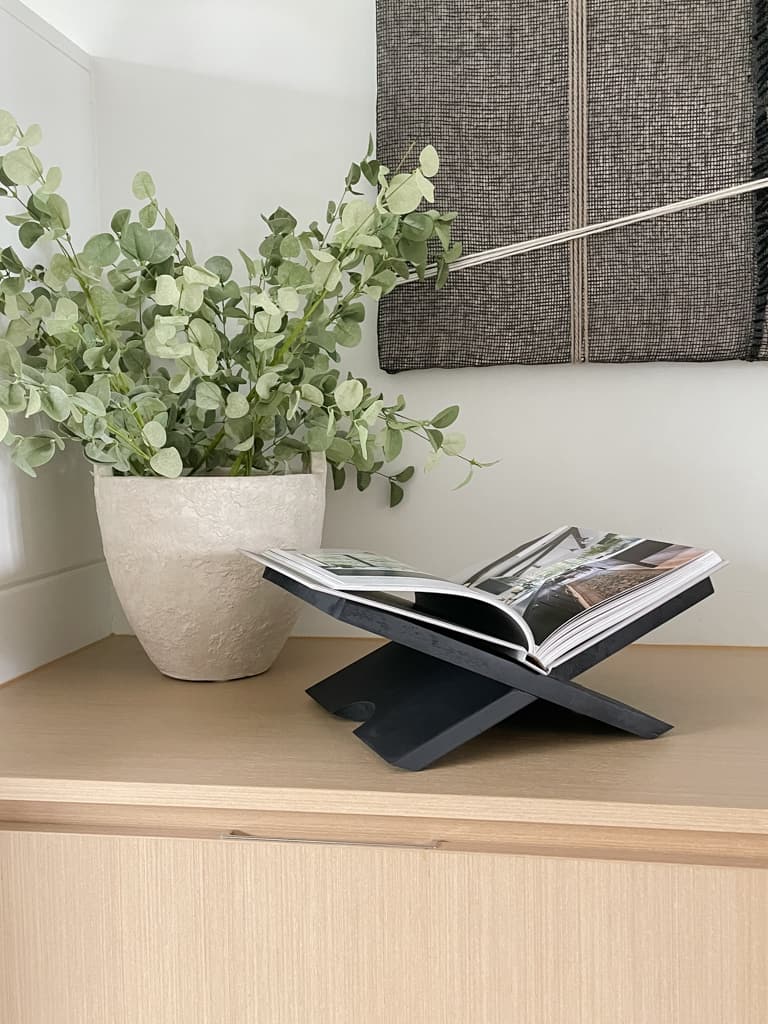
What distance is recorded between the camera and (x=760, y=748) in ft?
2.46

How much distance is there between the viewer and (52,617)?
1096 millimetres

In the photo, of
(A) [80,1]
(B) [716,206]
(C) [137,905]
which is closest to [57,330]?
(C) [137,905]

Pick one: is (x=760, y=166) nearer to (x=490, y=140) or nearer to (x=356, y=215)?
(x=490, y=140)

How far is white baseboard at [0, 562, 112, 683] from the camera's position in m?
1.00

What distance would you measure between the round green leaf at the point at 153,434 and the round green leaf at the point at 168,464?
0.5 inches

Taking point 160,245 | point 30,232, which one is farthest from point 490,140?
point 30,232

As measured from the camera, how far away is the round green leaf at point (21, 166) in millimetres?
814

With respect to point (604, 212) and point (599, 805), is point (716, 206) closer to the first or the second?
point (604, 212)

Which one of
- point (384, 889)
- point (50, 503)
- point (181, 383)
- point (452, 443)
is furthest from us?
point (50, 503)

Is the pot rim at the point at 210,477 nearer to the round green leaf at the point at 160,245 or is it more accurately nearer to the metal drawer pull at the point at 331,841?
the round green leaf at the point at 160,245

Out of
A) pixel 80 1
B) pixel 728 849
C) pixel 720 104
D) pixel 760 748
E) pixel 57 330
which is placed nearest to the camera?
pixel 728 849

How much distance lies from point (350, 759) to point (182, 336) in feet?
1.49

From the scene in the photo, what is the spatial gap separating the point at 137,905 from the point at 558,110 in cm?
93

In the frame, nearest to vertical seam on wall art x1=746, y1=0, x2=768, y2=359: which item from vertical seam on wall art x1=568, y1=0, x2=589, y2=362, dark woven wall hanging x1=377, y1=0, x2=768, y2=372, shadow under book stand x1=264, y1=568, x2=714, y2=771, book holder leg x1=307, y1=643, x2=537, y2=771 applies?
dark woven wall hanging x1=377, y1=0, x2=768, y2=372
